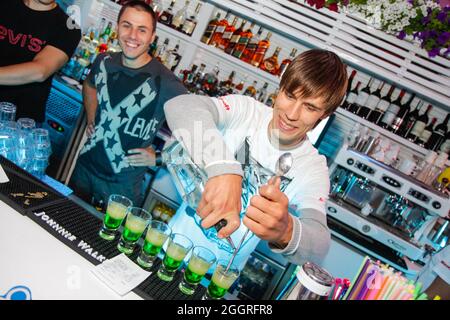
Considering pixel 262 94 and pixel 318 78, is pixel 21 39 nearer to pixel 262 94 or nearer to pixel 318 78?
pixel 318 78

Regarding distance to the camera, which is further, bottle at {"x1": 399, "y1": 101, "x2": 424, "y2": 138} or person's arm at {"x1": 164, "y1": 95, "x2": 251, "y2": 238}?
bottle at {"x1": 399, "y1": 101, "x2": 424, "y2": 138}

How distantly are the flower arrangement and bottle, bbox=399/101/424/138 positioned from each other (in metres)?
0.60

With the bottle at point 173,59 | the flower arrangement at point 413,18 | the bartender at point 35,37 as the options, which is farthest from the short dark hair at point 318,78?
the bottle at point 173,59

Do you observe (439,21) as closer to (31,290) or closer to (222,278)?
A: (222,278)

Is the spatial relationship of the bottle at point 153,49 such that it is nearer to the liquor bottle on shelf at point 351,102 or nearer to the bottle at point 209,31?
the bottle at point 209,31

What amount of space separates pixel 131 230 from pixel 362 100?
2.98 m

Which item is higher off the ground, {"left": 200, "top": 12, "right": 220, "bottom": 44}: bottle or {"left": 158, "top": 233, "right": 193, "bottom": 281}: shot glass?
{"left": 200, "top": 12, "right": 220, "bottom": 44}: bottle

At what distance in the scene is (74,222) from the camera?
112 centimetres

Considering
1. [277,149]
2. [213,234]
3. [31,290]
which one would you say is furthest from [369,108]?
[31,290]

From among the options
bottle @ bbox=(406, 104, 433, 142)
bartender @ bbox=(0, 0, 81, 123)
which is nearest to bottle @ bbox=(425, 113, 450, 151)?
bottle @ bbox=(406, 104, 433, 142)

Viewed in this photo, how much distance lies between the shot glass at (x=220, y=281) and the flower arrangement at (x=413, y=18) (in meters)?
2.86

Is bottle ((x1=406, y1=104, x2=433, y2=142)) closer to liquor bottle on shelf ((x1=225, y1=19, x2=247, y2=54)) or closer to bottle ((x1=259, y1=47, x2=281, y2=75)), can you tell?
bottle ((x1=259, y1=47, x2=281, y2=75))

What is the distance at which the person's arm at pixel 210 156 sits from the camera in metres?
0.87

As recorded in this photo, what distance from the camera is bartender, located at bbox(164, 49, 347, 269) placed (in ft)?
2.83
